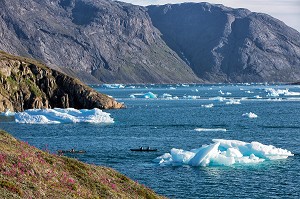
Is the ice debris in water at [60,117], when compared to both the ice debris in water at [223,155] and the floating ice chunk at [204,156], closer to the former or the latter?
the ice debris in water at [223,155]

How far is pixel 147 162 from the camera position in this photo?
6900 cm

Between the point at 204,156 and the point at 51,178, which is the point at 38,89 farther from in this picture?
the point at 51,178

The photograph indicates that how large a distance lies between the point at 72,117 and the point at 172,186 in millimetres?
74739

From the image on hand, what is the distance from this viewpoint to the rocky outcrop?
497ft

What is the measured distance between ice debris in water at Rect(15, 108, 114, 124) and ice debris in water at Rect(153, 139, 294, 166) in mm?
57971

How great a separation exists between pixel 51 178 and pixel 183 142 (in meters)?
60.4

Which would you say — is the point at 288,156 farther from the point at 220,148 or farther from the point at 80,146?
the point at 80,146

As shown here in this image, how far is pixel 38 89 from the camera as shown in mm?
158000

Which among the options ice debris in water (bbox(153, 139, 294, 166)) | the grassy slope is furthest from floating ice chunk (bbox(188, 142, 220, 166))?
the grassy slope

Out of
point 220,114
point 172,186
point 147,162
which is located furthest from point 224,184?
point 220,114

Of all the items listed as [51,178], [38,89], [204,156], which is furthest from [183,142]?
[38,89]

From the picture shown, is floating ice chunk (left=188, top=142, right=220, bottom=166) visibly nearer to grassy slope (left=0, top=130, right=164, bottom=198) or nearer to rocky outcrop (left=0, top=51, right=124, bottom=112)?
grassy slope (left=0, top=130, right=164, bottom=198)

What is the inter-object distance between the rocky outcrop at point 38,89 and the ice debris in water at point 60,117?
76.1ft

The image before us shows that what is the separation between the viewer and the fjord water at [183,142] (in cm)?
5481
